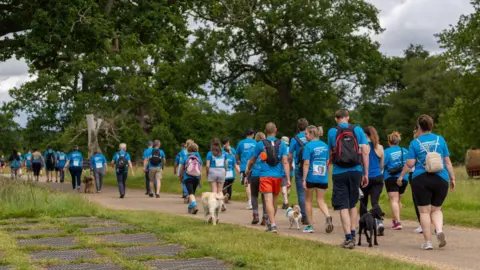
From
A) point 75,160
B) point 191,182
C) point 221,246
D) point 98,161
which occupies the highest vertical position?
point 75,160

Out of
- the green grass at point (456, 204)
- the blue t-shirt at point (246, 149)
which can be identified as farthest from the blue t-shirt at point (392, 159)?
the blue t-shirt at point (246, 149)

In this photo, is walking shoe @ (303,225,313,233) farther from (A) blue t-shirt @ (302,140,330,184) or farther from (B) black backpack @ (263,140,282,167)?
(B) black backpack @ (263,140,282,167)

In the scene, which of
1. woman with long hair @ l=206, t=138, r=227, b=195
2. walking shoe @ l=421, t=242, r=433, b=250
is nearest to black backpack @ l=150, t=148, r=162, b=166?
woman with long hair @ l=206, t=138, r=227, b=195

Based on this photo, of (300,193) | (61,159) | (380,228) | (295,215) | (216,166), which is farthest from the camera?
(61,159)

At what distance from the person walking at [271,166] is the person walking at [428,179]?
105 inches

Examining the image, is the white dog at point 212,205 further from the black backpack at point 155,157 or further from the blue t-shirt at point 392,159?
the black backpack at point 155,157

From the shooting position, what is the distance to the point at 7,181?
1925 centimetres

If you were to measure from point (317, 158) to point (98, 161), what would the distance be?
1534cm

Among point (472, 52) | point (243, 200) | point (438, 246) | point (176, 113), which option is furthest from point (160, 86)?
point (438, 246)

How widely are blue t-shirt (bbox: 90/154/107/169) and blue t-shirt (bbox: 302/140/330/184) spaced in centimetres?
1493

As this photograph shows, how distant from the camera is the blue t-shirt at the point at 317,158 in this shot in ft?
40.4

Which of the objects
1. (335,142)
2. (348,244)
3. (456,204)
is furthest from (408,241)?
(456,204)

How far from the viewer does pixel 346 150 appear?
34.6ft

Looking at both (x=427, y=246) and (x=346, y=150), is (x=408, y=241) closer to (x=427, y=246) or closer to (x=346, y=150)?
(x=427, y=246)
